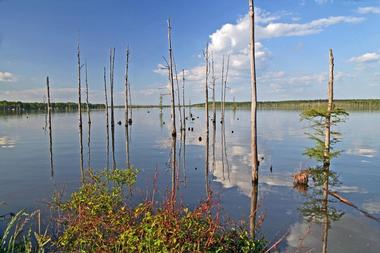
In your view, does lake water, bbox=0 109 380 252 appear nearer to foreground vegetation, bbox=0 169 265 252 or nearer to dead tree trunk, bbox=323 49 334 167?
dead tree trunk, bbox=323 49 334 167

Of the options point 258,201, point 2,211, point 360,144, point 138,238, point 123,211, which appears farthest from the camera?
point 360,144

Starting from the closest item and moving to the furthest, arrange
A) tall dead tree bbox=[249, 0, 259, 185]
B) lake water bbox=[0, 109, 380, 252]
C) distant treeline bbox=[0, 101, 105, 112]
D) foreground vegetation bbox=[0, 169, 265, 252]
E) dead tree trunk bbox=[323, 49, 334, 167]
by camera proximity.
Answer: foreground vegetation bbox=[0, 169, 265, 252] < lake water bbox=[0, 109, 380, 252] < tall dead tree bbox=[249, 0, 259, 185] < dead tree trunk bbox=[323, 49, 334, 167] < distant treeline bbox=[0, 101, 105, 112]

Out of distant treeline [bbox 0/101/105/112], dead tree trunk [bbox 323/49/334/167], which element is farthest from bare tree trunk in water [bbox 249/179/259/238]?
distant treeline [bbox 0/101/105/112]

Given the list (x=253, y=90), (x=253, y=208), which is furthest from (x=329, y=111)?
(x=253, y=208)

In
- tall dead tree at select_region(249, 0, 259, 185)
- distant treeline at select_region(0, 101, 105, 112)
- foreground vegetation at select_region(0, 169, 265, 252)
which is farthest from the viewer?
distant treeline at select_region(0, 101, 105, 112)

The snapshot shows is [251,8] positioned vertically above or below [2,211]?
above

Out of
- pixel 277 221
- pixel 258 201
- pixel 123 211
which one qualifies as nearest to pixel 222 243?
pixel 123 211

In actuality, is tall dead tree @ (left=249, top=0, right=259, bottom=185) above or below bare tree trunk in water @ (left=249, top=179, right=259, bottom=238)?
above

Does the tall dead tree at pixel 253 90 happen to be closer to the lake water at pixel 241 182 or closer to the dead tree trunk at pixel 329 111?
the lake water at pixel 241 182

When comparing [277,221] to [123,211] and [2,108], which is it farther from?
[2,108]

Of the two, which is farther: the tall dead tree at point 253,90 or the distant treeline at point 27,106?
the distant treeline at point 27,106

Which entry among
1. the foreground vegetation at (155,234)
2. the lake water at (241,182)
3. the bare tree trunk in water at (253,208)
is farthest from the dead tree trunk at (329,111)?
the foreground vegetation at (155,234)

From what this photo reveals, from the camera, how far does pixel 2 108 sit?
124062mm

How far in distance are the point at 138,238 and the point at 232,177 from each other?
11.5 metres
